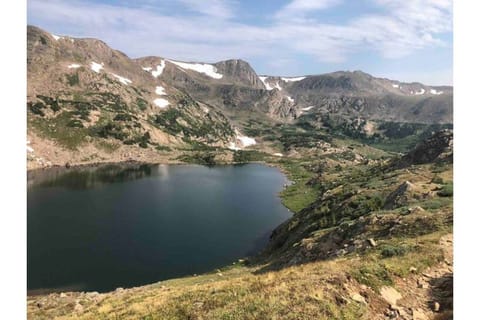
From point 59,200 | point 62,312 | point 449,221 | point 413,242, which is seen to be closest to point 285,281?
point 413,242

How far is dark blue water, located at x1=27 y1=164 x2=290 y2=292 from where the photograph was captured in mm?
64500

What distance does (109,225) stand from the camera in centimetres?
8912

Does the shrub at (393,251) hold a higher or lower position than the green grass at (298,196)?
higher

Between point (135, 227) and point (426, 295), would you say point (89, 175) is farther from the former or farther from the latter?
point (426, 295)

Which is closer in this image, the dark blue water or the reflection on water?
the dark blue water

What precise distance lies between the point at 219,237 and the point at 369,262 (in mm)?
63821

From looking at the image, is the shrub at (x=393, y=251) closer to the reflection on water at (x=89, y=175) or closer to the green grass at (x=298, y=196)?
the green grass at (x=298, y=196)

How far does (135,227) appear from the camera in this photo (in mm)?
88750

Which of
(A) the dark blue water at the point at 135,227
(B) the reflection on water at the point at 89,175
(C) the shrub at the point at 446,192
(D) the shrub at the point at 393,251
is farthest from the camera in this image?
(B) the reflection on water at the point at 89,175

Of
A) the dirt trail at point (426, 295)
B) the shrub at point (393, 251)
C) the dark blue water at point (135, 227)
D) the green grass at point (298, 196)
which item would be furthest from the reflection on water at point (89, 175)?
the dirt trail at point (426, 295)

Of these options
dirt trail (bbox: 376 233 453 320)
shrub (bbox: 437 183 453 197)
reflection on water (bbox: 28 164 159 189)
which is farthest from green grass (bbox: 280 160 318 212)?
dirt trail (bbox: 376 233 453 320)

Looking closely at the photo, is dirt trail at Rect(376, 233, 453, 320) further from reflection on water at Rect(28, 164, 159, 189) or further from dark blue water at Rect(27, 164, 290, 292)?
reflection on water at Rect(28, 164, 159, 189)

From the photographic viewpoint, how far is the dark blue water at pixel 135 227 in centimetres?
6450
